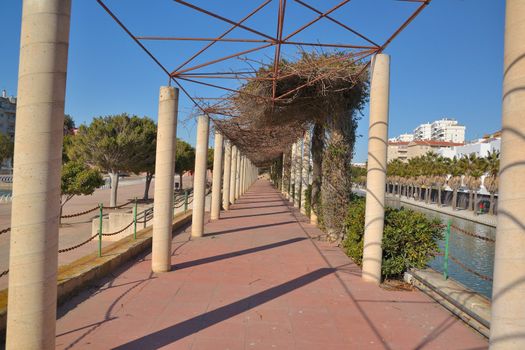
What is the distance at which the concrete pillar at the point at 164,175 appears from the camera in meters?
6.81

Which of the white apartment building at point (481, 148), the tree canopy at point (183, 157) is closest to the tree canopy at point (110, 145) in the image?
the tree canopy at point (183, 157)

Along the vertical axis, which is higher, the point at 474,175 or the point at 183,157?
the point at 183,157

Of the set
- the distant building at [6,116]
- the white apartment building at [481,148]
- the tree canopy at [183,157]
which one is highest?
the distant building at [6,116]

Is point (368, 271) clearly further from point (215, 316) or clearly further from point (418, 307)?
point (215, 316)

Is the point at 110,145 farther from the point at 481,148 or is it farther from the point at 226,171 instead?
the point at 481,148

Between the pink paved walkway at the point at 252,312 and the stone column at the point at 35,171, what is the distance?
31.3 inches

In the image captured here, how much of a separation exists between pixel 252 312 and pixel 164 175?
2783 mm

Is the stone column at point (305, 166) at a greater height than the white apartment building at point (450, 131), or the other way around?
the white apartment building at point (450, 131)

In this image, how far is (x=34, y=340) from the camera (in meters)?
3.32

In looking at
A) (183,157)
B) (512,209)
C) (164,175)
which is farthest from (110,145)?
(512,209)

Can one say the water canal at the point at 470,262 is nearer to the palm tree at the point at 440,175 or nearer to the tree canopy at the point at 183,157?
the tree canopy at the point at 183,157

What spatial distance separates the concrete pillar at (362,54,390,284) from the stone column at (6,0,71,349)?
14.2 ft

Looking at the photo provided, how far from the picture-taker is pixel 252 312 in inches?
198

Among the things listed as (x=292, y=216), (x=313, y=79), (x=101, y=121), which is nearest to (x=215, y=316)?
(x=313, y=79)
